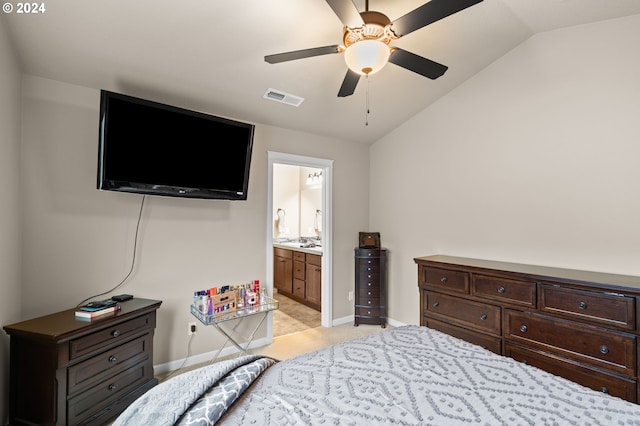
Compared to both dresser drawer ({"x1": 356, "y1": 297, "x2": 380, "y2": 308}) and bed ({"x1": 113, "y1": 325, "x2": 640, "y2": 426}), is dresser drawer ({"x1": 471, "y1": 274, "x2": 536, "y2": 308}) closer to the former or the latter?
bed ({"x1": 113, "y1": 325, "x2": 640, "y2": 426})

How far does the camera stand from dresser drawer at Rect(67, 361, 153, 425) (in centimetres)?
188

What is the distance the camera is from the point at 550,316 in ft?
7.32

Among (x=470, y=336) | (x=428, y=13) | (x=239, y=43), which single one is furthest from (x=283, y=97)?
(x=470, y=336)

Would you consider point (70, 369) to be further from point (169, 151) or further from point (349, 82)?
point (349, 82)

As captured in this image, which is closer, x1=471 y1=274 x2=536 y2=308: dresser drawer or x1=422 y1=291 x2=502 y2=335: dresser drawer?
x1=471 y1=274 x2=536 y2=308: dresser drawer

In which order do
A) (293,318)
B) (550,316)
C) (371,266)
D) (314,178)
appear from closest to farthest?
1. (550,316)
2. (371,266)
3. (293,318)
4. (314,178)

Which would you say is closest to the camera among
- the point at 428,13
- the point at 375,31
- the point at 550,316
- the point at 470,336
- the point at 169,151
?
the point at 428,13

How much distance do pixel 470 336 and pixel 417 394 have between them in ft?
5.78

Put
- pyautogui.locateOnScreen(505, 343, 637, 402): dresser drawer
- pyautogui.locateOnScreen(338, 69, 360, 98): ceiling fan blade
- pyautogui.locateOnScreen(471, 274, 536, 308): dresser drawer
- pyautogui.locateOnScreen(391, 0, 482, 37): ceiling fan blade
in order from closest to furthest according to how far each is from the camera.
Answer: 1. pyautogui.locateOnScreen(391, 0, 482, 37): ceiling fan blade
2. pyautogui.locateOnScreen(505, 343, 637, 402): dresser drawer
3. pyautogui.locateOnScreen(338, 69, 360, 98): ceiling fan blade
4. pyautogui.locateOnScreen(471, 274, 536, 308): dresser drawer

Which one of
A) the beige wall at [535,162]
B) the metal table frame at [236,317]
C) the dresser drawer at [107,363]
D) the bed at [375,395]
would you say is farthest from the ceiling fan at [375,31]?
the dresser drawer at [107,363]

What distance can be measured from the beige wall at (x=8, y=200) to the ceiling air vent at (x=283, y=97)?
173 centimetres

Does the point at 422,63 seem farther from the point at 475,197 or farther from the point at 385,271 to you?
the point at 385,271

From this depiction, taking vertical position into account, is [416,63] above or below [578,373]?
above

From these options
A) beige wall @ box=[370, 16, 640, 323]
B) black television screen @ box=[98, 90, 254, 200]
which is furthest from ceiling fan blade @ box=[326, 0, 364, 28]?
beige wall @ box=[370, 16, 640, 323]
